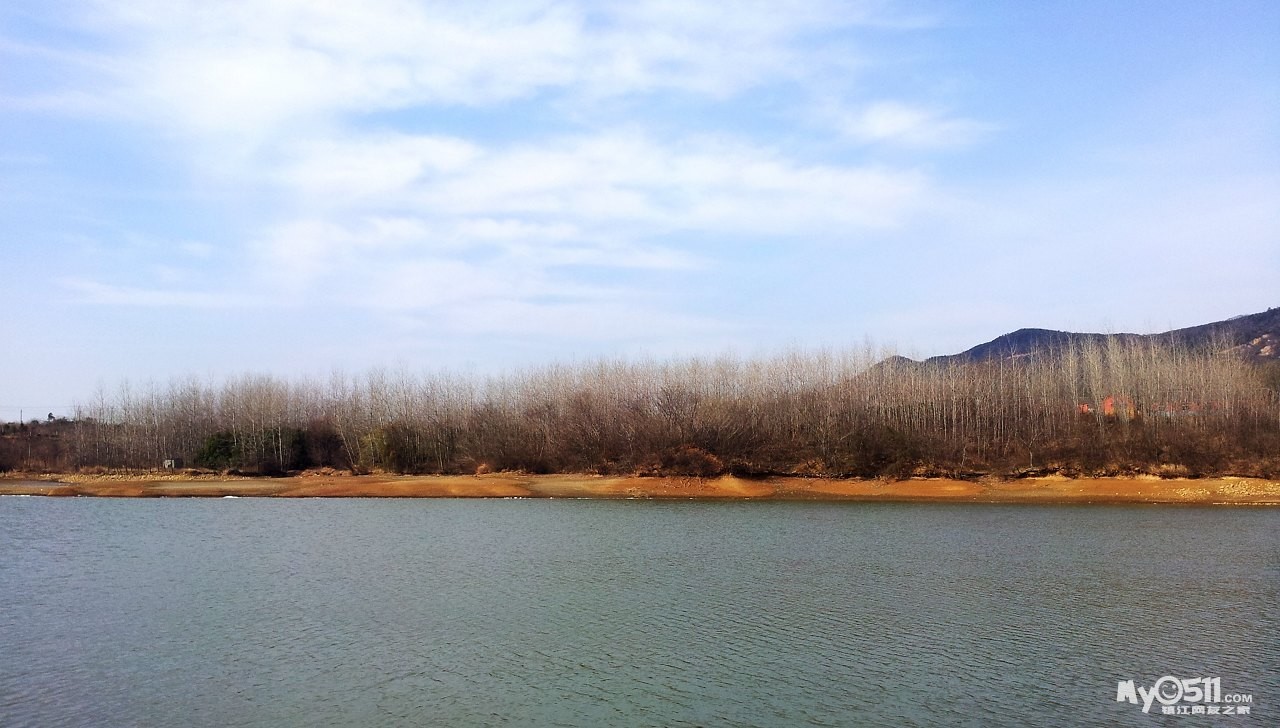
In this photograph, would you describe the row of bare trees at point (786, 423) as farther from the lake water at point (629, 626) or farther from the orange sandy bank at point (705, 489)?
the lake water at point (629, 626)

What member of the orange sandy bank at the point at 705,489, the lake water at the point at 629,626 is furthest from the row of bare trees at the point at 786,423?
the lake water at the point at 629,626

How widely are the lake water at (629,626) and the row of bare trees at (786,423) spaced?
63.9 ft

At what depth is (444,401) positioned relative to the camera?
61938 mm

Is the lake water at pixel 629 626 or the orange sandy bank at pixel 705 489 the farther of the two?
the orange sandy bank at pixel 705 489

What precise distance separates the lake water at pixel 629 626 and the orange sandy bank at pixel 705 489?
14.3 metres

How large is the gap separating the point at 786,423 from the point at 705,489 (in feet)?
28.4

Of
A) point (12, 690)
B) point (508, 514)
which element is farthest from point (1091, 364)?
point (12, 690)

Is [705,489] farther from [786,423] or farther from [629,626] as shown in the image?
[629,626]

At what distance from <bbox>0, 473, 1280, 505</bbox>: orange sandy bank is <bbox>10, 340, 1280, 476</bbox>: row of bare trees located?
65.3 inches

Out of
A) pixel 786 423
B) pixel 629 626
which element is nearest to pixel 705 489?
pixel 786 423

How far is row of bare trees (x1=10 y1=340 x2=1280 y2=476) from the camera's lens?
46.2 meters

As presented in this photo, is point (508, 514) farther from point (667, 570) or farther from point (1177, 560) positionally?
point (1177, 560)

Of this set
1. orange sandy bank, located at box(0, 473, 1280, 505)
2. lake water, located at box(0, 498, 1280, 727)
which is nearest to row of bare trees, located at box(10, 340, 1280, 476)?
orange sandy bank, located at box(0, 473, 1280, 505)

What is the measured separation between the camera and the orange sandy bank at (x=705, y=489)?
4078 cm
